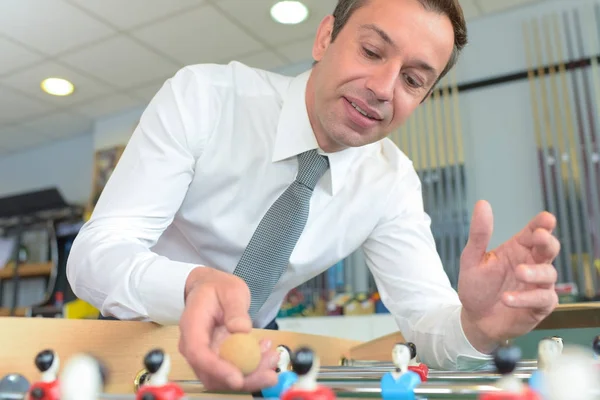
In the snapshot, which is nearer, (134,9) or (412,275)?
(412,275)

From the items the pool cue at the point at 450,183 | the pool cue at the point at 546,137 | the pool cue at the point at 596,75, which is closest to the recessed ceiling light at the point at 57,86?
Answer: the pool cue at the point at 450,183

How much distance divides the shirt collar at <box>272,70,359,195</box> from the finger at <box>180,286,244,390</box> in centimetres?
62

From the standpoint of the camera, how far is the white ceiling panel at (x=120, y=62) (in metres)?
3.21

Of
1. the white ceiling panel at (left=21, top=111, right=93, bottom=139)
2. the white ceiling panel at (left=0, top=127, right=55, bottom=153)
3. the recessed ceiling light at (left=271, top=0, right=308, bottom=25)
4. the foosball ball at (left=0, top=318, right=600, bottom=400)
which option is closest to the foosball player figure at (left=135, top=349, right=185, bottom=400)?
the foosball ball at (left=0, top=318, right=600, bottom=400)

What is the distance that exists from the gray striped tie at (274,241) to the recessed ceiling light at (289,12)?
190 cm

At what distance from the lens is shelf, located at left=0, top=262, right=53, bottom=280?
4020 mm

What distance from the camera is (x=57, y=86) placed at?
3.68 metres

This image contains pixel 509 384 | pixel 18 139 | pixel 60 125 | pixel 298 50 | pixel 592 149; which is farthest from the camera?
pixel 18 139

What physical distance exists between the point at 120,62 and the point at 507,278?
3.09 meters

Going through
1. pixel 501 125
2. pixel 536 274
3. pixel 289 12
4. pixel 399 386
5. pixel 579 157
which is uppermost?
pixel 289 12

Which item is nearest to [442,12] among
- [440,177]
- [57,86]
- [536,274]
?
[536,274]

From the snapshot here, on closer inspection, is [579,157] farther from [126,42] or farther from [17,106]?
[17,106]

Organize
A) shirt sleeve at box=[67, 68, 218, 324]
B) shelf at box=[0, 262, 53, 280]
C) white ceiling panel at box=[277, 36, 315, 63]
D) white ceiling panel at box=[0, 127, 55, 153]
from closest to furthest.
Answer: shirt sleeve at box=[67, 68, 218, 324] < white ceiling panel at box=[277, 36, 315, 63] < shelf at box=[0, 262, 53, 280] < white ceiling panel at box=[0, 127, 55, 153]

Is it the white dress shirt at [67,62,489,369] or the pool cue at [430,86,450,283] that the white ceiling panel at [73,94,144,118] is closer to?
the pool cue at [430,86,450,283]
